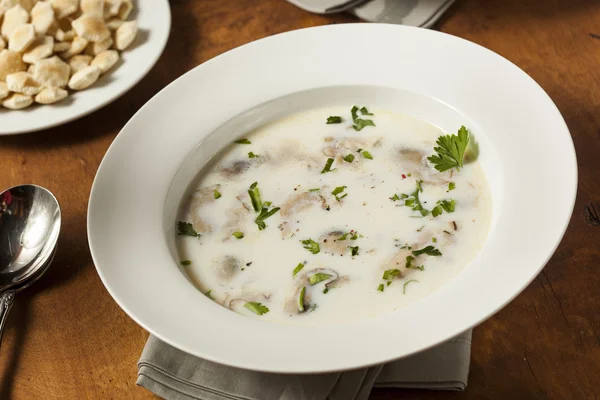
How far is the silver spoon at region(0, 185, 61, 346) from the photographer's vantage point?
148cm

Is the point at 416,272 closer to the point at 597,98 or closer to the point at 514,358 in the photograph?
the point at 514,358

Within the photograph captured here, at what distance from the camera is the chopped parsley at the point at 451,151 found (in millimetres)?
1482

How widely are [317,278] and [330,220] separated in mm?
157

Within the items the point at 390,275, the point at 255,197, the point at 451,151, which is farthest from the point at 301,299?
the point at 451,151

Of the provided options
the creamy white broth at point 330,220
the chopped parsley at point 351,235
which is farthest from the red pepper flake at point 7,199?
the chopped parsley at point 351,235

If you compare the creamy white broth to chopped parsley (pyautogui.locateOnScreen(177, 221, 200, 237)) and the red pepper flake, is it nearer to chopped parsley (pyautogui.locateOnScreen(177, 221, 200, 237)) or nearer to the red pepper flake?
chopped parsley (pyautogui.locateOnScreen(177, 221, 200, 237))

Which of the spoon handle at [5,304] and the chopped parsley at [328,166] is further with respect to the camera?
the chopped parsley at [328,166]

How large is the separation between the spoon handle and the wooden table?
4 centimetres

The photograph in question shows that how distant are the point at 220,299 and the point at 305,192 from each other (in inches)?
12.4

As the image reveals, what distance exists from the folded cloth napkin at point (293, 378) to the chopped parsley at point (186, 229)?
0.25 m

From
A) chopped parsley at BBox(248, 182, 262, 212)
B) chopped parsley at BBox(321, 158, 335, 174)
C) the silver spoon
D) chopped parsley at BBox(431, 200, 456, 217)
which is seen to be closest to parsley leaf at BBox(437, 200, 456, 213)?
chopped parsley at BBox(431, 200, 456, 217)

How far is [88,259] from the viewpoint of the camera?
61.0 inches

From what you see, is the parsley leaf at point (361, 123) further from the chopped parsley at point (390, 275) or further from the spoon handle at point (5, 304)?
the spoon handle at point (5, 304)

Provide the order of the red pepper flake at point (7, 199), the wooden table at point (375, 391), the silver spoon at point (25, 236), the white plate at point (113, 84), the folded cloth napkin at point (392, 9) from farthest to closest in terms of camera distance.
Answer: the folded cloth napkin at point (392, 9)
the white plate at point (113, 84)
the red pepper flake at point (7, 199)
the silver spoon at point (25, 236)
the wooden table at point (375, 391)
